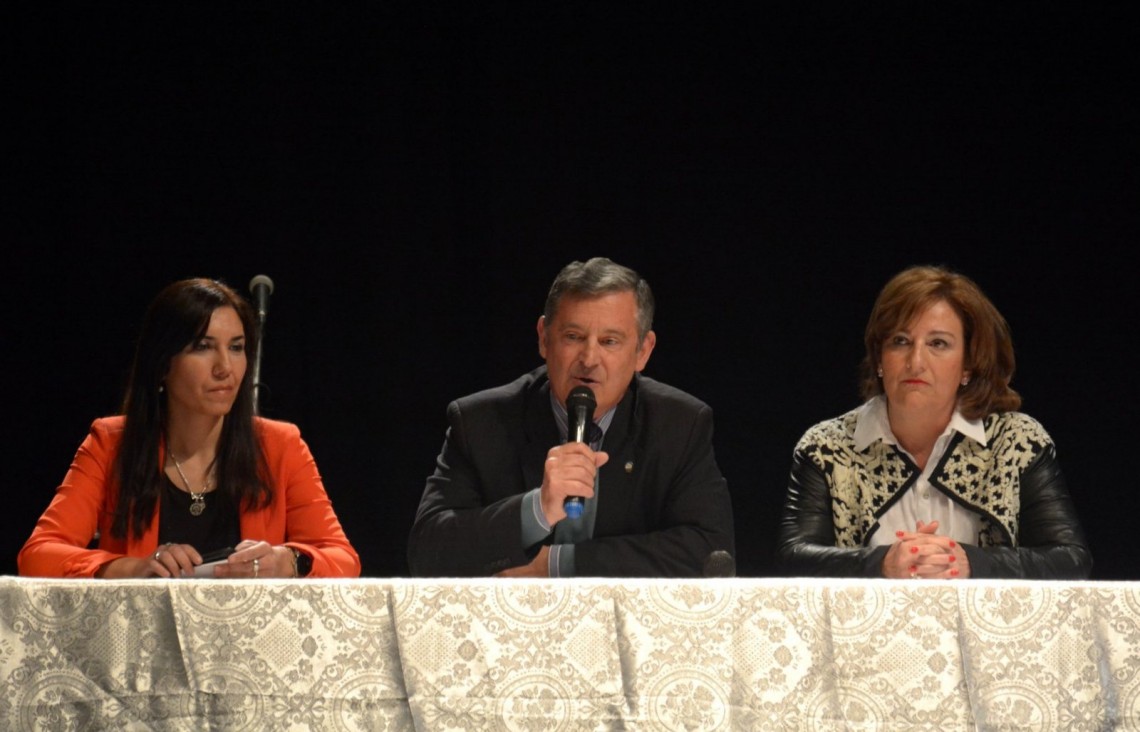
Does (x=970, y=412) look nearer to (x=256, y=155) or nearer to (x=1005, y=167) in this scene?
(x=1005, y=167)

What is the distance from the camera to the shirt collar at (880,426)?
2.87 meters

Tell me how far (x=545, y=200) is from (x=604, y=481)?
130 centimetres

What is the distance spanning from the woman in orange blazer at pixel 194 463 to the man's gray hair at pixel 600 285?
0.71 m

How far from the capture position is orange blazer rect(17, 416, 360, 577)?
269 centimetres

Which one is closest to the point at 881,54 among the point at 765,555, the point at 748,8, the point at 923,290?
the point at 748,8

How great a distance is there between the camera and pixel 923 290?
2.90m

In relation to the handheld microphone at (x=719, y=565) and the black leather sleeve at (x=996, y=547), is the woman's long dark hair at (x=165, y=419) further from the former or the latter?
the black leather sleeve at (x=996, y=547)

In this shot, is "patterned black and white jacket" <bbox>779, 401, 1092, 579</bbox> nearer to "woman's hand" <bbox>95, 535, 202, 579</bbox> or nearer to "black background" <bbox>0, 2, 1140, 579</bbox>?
"black background" <bbox>0, 2, 1140, 579</bbox>

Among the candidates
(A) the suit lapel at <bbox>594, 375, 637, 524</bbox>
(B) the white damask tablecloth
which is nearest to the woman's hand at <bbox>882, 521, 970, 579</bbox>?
(A) the suit lapel at <bbox>594, 375, 637, 524</bbox>

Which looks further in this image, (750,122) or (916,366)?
(750,122)

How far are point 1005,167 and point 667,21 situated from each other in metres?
1.08

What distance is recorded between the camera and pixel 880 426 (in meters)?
2.93

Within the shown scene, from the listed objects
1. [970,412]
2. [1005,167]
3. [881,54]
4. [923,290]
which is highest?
[881,54]

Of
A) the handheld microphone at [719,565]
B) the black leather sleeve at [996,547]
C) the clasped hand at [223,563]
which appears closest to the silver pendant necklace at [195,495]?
the clasped hand at [223,563]
